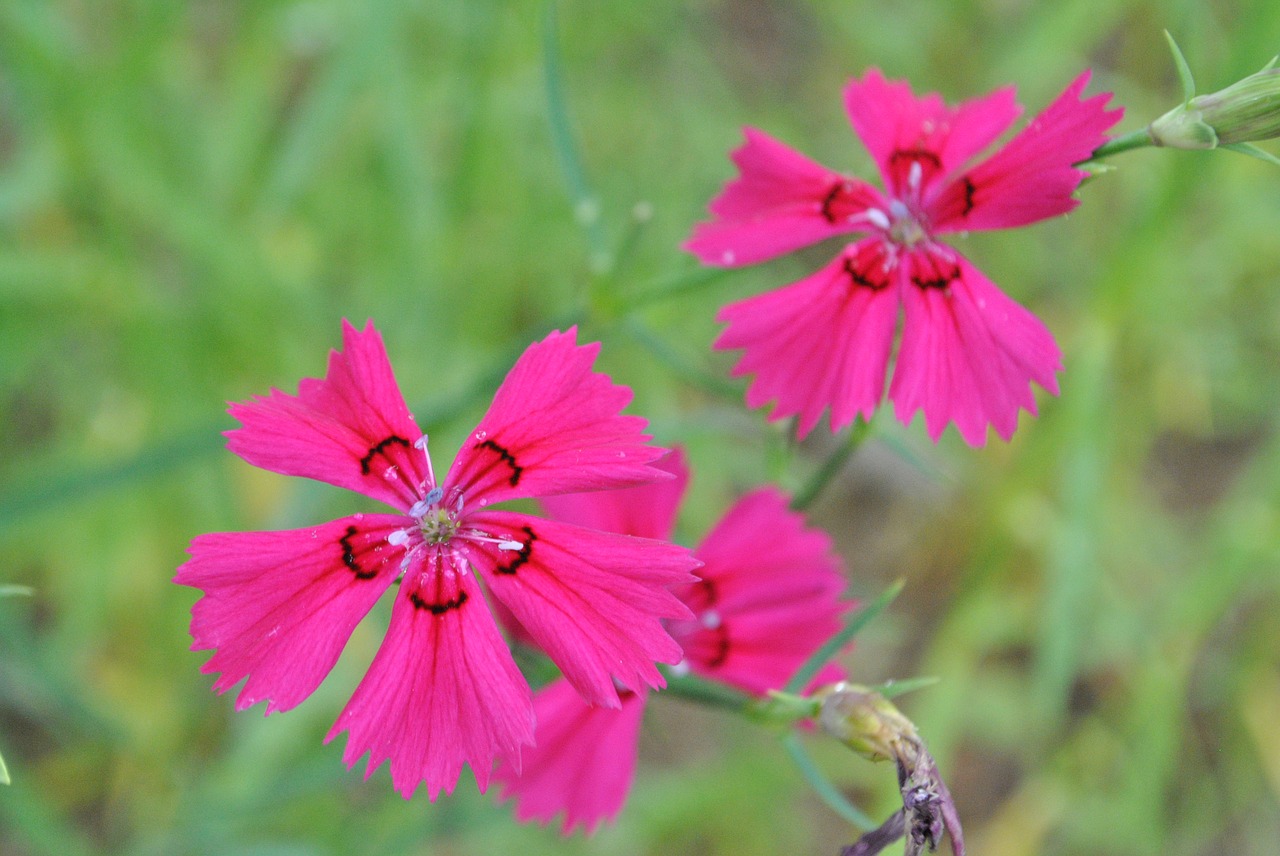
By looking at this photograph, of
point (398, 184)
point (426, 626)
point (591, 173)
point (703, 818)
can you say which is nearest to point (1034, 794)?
point (703, 818)

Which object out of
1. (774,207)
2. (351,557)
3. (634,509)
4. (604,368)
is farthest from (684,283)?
(604,368)

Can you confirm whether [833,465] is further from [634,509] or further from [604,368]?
[604,368]

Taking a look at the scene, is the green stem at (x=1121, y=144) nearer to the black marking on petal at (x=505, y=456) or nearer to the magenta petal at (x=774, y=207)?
the magenta petal at (x=774, y=207)

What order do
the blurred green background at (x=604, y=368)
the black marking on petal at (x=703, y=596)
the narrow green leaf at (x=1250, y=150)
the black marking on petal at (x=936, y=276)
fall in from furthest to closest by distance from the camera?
the blurred green background at (x=604, y=368)
the black marking on petal at (x=703, y=596)
the black marking on petal at (x=936, y=276)
the narrow green leaf at (x=1250, y=150)

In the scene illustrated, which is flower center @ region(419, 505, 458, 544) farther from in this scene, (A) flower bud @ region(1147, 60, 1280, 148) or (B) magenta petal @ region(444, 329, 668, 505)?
(A) flower bud @ region(1147, 60, 1280, 148)

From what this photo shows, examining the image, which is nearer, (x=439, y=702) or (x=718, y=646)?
(x=439, y=702)

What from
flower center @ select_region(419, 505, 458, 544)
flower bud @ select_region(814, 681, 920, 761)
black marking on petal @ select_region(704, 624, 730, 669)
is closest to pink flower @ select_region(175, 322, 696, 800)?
flower center @ select_region(419, 505, 458, 544)

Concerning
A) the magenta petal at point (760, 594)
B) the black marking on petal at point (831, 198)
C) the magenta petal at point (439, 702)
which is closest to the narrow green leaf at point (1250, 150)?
the black marking on petal at point (831, 198)
